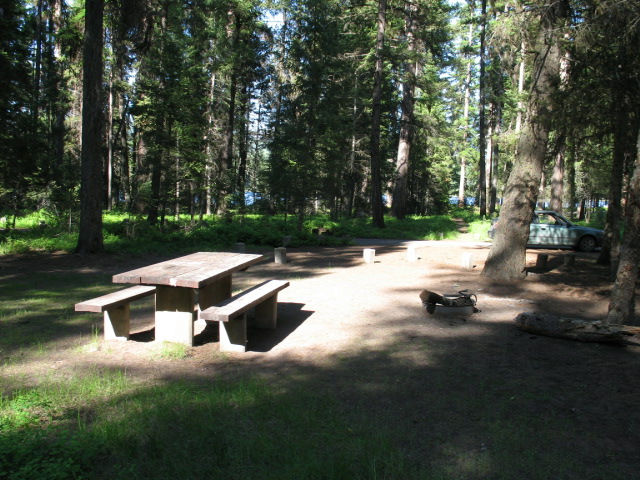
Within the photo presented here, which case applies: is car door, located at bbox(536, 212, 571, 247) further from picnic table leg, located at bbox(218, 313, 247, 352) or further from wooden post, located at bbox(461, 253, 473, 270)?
picnic table leg, located at bbox(218, 313, 247, 352)

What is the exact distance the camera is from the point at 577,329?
589 centimetres

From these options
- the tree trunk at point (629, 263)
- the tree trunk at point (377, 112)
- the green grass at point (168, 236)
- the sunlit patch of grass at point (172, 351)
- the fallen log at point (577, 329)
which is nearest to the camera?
the sunlit patch of grass at point (172, 351)

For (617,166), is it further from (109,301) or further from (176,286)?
(109,301)

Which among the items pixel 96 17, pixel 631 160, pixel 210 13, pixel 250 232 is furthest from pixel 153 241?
pixel 210 13

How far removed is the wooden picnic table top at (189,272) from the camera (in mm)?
5109

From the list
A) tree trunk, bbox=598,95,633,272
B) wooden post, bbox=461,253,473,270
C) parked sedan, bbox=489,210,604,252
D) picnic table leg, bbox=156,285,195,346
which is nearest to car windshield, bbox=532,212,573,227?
parked sedan, bbox=489,210,604,252

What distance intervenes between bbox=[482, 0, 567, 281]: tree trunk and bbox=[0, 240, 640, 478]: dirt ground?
88 cm

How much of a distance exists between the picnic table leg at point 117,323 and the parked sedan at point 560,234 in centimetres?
1391

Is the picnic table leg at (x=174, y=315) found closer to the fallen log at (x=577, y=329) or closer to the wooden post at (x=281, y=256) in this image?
the fallen log at (x=577, y=329)

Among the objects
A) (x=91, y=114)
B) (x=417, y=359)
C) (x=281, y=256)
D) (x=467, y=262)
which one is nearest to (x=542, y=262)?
(x=467, y=262)

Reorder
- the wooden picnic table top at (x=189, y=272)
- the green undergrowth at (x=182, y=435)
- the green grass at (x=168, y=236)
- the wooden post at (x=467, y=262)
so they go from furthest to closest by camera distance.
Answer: the green grass at (x=168, y=236), the wooden post at (x=467, y=262), the wooden picnic table top at (x=189, y=272), the green undergrowth at (x=182, y=435)

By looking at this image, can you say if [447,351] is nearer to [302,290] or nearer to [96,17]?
[302,290]

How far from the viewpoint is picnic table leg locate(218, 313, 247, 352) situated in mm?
5547

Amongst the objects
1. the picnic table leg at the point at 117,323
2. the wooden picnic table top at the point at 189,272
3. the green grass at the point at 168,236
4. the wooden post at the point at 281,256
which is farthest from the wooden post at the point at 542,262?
the picnic table leg at the point at 117,323
